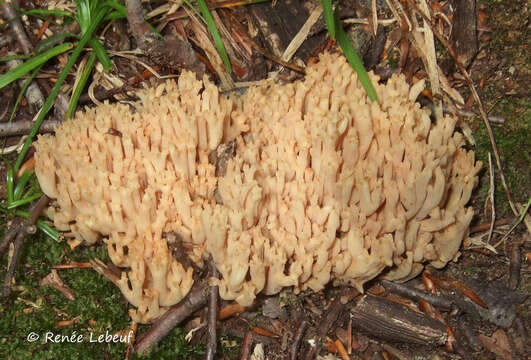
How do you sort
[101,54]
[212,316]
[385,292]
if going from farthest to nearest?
[101,54], [385,292], [212,316]

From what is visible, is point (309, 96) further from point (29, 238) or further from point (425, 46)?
point (29, 238)

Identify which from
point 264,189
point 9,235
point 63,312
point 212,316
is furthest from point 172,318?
point 9,235

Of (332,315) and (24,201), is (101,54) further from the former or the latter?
(332,315)

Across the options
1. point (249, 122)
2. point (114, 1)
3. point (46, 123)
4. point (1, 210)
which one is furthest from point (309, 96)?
point (1, 210)

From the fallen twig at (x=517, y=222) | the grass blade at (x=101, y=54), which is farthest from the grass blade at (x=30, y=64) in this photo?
the fallen twig at (x=517, y=222)

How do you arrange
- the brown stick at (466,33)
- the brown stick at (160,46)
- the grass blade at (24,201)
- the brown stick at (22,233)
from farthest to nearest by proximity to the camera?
the brown stick at (466,33), the brown stick at (160,46), the grass blade at (24,201), the brown stick at (22,233)

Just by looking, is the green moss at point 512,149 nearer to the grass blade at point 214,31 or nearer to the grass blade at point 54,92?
the grass blade at point 214,31
